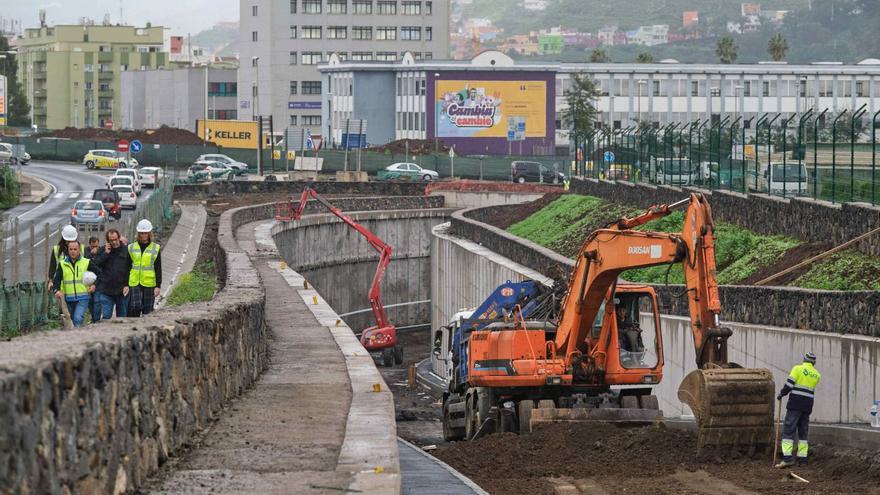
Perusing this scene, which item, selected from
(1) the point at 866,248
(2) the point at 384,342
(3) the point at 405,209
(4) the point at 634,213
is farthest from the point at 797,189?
(3) the point at 405,209

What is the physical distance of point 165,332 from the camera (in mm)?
12023

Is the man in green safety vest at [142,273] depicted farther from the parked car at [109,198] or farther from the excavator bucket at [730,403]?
the parked car at [109,198]

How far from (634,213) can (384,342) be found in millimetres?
10495

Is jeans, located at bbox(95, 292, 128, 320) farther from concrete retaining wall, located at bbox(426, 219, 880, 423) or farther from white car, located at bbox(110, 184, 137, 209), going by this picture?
white car, located at bbox(110, 184, 137, 209)

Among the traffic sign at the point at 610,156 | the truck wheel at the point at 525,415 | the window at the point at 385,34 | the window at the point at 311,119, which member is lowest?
the truck wheel at the point at 525,415

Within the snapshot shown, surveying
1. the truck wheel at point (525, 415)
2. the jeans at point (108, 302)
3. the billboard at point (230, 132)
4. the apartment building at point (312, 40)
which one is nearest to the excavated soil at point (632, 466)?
the truck wheel at point (525, 415)

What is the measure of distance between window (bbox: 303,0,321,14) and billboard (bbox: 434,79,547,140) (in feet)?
137

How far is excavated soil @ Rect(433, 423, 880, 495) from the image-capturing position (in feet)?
61.4

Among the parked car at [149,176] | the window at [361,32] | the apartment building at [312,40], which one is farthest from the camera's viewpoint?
the window at [361,32]

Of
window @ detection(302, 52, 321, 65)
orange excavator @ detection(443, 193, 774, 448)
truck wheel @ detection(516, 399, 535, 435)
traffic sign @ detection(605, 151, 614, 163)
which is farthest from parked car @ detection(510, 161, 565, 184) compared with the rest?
truck wheel @ detection(516, 399, 535, 435)

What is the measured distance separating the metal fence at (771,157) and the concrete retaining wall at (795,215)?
447 mm

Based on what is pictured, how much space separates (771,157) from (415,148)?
79245mm

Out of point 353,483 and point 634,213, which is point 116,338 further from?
point 634,213

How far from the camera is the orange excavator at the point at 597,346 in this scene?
2141cm
